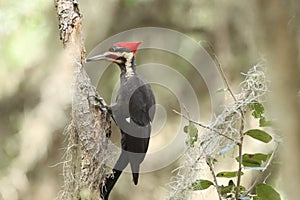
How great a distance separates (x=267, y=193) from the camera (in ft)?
3.97

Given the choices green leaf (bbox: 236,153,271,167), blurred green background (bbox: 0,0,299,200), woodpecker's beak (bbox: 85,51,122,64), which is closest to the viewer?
green leaf (bbox: 236,153,271,167)

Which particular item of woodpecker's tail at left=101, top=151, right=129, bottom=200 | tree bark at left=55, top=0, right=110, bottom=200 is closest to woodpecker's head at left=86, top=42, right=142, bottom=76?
tree bark at left=55, top=0, right=110, bottom=200

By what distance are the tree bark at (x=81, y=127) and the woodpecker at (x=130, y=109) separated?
0.10 metres

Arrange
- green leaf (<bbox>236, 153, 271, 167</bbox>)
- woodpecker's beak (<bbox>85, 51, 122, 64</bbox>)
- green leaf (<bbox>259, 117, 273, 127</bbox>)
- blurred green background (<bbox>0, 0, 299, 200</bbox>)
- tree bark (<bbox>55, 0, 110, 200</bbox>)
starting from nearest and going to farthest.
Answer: green leaf (<bbox>259, 117, 273, 127</bbox>), green leaf (<bbox>236, 153, 271, 167</bbox>), tree bark (<bbox>55, 0, 110, 200</bbox>), woodpecker's beak (<bbox>85, 51, 122, 64</bbox>), blurred green background (<bbox>0, 0, 299, 200</bbox>)

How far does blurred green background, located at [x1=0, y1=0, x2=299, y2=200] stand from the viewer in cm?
267

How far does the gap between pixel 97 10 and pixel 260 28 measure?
102 inches

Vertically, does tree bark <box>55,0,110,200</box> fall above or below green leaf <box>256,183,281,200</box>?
above

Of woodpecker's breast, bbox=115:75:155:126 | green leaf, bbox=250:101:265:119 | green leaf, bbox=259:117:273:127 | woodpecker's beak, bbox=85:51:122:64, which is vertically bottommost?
green leaf, bbox=259:117:273:127

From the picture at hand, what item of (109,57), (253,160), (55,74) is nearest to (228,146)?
(253,160)

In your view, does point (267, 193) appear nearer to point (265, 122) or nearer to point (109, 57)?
point (265, 122)

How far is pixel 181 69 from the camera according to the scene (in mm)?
2867

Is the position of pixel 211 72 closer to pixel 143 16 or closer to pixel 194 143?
pixel 143 16

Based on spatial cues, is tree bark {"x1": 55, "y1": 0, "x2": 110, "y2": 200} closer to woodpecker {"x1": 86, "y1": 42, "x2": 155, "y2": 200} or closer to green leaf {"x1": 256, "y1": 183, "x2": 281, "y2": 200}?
woodpecker {"x1": 86, "y1": 42, "x2": 155, "y2": 200}

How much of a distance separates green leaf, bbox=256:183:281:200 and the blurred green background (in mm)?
1357
